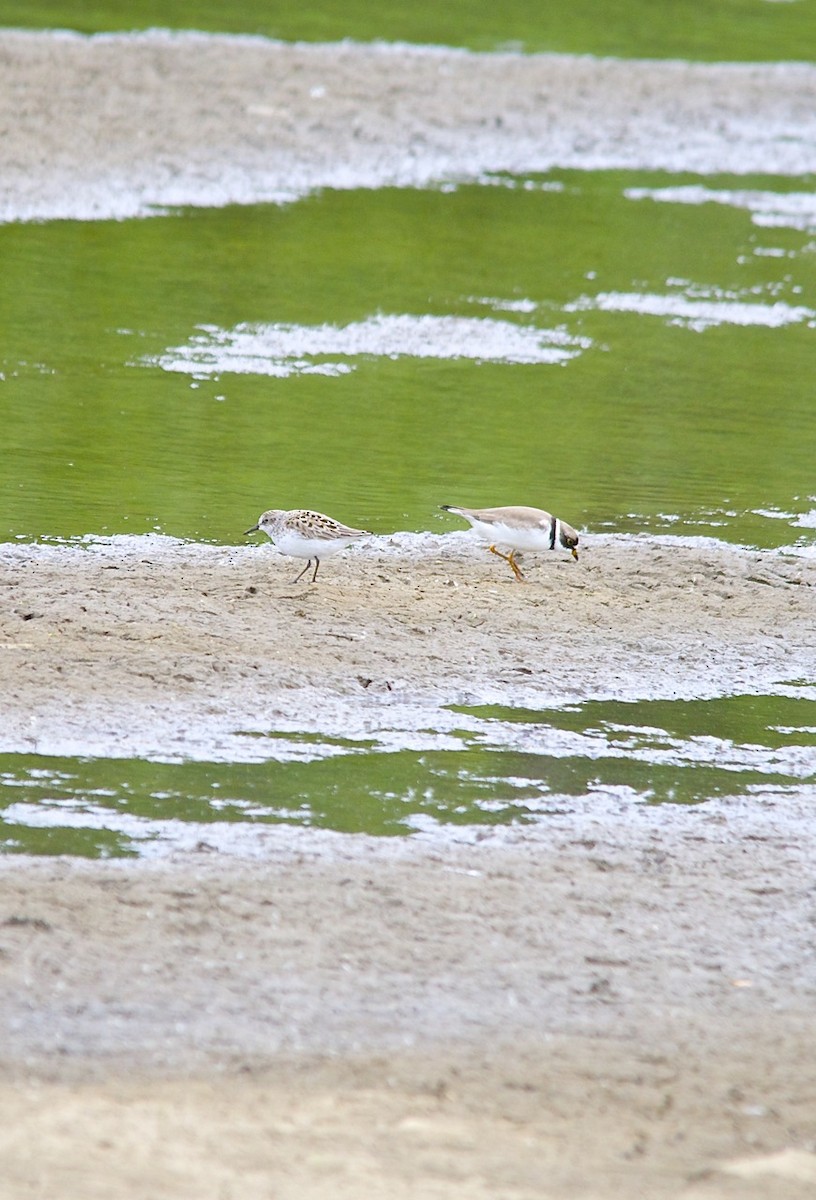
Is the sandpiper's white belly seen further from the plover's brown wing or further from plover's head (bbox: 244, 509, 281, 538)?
the plover's brown wing

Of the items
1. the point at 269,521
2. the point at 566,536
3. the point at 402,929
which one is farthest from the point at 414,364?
the point at 402,929

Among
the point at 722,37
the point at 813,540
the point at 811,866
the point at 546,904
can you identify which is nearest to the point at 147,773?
the point at 546,904

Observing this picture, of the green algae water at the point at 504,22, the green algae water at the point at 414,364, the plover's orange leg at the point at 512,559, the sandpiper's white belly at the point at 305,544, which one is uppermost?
the green algae water at the point at 504,22

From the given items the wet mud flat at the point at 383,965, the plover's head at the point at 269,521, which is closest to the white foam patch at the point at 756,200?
the plover's head at the point at 269,521

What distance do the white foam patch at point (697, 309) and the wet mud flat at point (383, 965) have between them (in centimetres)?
836

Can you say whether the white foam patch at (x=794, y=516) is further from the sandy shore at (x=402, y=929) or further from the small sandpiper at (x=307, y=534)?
the small sandpiper at (x=307, y=534)

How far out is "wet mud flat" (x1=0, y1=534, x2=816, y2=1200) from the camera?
454 cm

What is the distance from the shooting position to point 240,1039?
5004 millimetres

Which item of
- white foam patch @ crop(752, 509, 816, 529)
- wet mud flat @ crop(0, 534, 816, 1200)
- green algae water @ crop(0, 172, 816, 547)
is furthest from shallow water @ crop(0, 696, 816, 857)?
white foam patch @ crop(752, 509, 816, 529)

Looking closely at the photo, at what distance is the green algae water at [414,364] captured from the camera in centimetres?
1073

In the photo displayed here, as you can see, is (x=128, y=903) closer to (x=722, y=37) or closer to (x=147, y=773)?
(x=147, y=773)

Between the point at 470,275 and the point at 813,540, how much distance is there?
7208 mm

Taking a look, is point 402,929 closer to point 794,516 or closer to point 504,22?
point 794,516

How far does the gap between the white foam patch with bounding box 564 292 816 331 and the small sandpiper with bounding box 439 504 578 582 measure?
7280 mm
